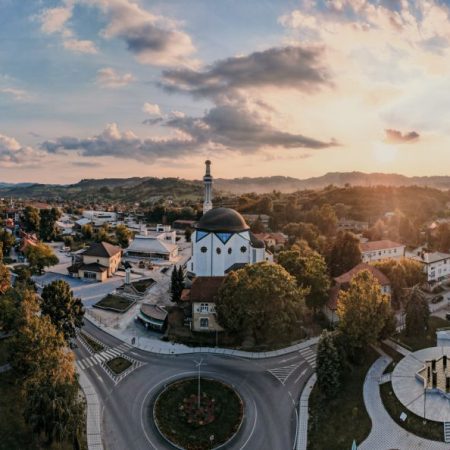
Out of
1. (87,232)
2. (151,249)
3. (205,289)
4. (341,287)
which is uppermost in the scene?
(87,232)

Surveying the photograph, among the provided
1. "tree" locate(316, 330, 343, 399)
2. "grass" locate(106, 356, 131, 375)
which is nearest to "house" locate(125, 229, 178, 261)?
"grass" locate(106, 356, 131, 375)

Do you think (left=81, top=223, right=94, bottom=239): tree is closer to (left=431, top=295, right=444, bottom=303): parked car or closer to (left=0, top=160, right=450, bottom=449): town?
(left=0, top=160, right=450, bottom=449): town

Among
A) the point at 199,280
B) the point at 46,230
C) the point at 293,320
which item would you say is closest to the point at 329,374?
the point at 293,320

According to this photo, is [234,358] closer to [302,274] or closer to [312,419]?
[312,419]

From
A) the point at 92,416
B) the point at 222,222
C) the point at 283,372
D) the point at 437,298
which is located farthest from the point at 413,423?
the point at 222,222

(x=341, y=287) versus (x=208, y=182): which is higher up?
(x=208, y=182)

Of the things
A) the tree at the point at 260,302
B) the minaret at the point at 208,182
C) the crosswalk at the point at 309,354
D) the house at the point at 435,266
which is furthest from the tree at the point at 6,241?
the house at the point at 435,266

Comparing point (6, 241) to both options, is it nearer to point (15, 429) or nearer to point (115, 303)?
point (115, 303)
